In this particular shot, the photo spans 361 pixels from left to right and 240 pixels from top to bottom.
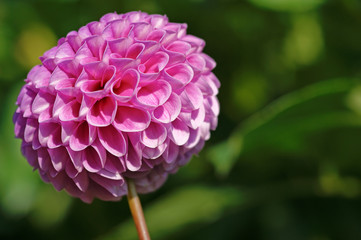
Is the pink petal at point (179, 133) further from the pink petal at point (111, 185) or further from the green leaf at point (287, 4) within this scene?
the green leaf at point (287, 4)

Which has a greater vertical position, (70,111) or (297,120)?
(70,111)

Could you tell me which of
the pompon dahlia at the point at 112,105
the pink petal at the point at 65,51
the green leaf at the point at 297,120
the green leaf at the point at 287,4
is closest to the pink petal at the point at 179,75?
the pompon dahlia at the point at 112,105

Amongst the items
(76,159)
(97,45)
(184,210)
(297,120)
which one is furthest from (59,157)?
(184,210)

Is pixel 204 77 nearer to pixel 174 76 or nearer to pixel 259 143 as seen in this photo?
pixel 174 76

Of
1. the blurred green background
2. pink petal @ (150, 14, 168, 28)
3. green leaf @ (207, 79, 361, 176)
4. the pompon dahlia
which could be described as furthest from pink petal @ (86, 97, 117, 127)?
the blurred green background

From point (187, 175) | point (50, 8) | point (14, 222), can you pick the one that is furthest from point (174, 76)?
point (14, 222)

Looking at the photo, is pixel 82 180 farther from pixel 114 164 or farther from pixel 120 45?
pixel 120 45
